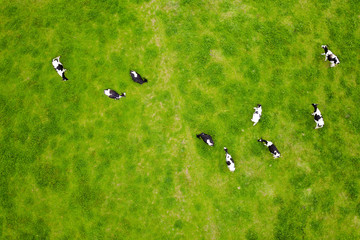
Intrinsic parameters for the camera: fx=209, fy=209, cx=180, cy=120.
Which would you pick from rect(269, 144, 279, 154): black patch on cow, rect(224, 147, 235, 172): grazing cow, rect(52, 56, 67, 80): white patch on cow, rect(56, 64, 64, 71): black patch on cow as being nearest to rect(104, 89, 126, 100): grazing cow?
rect(52, 56, 67, 80): white patch on cow

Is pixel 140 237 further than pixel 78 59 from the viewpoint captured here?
No

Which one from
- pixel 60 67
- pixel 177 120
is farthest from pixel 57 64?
pixel 177 120

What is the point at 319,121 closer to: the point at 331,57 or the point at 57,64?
the point at 331,57

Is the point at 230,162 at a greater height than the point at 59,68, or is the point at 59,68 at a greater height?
the point at 59,68

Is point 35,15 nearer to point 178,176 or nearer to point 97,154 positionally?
point 97,154

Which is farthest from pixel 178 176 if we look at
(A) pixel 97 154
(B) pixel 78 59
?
(B) pixel 78 59

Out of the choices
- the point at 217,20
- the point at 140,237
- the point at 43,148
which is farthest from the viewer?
the point at 217,20

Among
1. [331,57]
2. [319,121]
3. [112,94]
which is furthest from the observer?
[331,57]

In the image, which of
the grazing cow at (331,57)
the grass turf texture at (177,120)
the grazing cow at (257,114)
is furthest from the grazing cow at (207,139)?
the grazing cow at (331,57)
